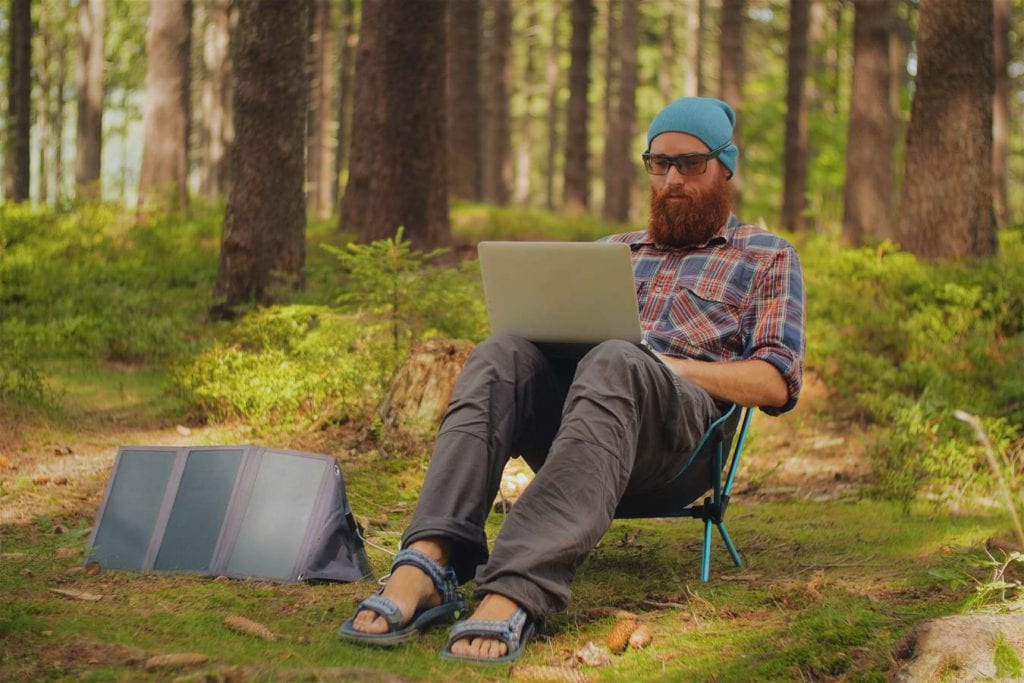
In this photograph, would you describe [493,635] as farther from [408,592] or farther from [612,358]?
[612,358]

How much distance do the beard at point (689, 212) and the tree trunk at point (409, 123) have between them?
7070mm

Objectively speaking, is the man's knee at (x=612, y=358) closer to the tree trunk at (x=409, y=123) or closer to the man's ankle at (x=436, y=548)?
the man's ankle at (x=436, y=548)

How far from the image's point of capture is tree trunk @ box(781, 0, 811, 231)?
20859 mm

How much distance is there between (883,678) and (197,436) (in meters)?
4.98

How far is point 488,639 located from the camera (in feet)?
11.4

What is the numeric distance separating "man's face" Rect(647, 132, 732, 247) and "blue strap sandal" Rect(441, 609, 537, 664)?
2.02 m

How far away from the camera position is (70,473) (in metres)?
6.06

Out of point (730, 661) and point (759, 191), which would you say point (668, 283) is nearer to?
point (730, 661)

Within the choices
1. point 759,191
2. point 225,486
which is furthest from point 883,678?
point 759,191

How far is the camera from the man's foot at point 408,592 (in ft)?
11.6

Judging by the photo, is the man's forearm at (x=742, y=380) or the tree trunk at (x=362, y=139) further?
the tree trunk at (x=362, y=139)

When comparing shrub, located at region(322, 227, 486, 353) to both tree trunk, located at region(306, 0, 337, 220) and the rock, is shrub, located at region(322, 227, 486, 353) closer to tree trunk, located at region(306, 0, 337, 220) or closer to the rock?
the rock

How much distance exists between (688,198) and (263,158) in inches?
242

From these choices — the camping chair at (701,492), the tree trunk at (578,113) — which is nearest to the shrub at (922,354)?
the camping chair at (701,492)
